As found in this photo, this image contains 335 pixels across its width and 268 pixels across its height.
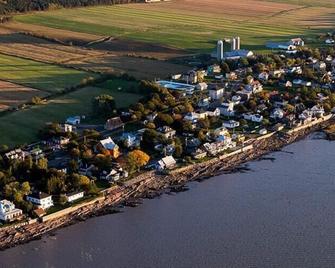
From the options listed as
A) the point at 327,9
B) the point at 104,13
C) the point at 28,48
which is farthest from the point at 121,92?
the point at 327,9

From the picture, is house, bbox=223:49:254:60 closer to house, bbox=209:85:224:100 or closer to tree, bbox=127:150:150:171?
house, bbox=209:85:224:100

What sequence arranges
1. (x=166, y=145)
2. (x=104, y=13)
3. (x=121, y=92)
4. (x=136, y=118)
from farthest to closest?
1. (x=104, y=13)
2. (x=121, y=92)
3. (x=136, y=118)
4. (x=166, y=145)

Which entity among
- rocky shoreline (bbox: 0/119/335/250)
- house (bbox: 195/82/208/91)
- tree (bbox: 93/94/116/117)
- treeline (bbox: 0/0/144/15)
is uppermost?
treeline (bbox: 0/0/144/15)

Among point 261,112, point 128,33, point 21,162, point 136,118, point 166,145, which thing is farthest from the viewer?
point 128,33

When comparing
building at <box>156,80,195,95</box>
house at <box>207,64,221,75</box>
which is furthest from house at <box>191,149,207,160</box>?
house at <box>207,64,221,75</box>

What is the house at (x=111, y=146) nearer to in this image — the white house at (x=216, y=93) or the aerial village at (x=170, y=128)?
the aerial village at (x=170, y=128)

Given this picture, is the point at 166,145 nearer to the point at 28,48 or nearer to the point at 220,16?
the point at 28,48

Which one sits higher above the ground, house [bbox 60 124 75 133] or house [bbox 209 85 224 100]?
house [bbox 60 124 75 133]

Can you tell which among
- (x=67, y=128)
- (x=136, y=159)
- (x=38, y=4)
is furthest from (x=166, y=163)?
(x=38, y=4)
